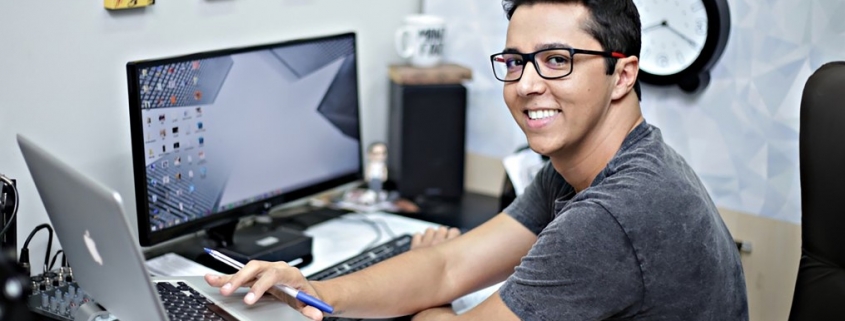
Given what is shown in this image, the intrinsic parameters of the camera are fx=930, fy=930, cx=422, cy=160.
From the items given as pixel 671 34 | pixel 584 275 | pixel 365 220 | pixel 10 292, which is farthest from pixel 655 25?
pixel 10 292

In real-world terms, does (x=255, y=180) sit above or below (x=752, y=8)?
below

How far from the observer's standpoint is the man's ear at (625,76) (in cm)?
152

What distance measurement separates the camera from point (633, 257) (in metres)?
1.36

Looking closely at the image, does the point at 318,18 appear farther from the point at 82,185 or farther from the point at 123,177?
the point at 82,185

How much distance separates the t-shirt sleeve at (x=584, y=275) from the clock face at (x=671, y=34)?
0.78 m

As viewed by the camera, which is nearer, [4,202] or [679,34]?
[4,202]

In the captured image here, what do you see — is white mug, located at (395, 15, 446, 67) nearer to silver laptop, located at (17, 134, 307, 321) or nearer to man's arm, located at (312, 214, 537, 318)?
man's arm, located at (312, 214, 537, 318)

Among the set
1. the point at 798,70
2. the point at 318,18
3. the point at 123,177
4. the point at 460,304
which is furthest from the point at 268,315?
the point at 798,70

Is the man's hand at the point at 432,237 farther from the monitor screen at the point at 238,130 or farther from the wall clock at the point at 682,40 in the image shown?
the wall clock at the point at 682,40

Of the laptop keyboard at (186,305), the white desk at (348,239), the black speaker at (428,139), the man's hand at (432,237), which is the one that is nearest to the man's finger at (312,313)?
the laptop keyboard at (186,305)

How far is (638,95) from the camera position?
160 centimetres

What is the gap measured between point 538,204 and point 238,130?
0.60 m

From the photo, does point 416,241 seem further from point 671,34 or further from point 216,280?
point 671,34

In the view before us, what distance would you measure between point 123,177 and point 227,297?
1.78ft
